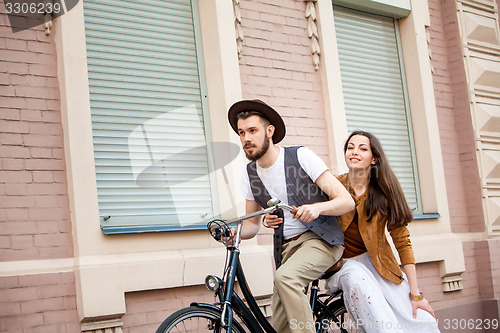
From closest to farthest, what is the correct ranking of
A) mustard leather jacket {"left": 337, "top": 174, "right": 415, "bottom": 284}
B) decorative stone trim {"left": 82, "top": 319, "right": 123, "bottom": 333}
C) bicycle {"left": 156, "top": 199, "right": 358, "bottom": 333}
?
bicycle {"left": 156, "top": 199, "right": 358, "bottom": 333}, mustard leather jacket {"left": 337, "top": 174, "right": 415, "bottom": 284}, decorative stone trim {"left": 82, "top": 319, "right": 123, "bottom": 333}

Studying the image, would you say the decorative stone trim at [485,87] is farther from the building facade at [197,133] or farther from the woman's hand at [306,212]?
the woman's hand at [306,212]

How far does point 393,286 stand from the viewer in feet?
15.8

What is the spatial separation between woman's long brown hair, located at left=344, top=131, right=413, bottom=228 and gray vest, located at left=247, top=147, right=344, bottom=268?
348 millimetres

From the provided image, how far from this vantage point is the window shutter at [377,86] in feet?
25.4

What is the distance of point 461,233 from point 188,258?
4058 millimetres

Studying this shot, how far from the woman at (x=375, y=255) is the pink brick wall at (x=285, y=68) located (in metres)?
1.68

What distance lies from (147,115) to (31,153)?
1.20 meters

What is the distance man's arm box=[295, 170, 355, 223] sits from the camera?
4.15 m

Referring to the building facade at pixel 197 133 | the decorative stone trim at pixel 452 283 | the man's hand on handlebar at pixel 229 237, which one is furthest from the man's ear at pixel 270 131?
the decorative stone trim at pixel 452 283

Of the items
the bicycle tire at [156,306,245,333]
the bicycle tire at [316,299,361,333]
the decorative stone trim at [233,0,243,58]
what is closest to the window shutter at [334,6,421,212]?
the decorative stone trim at [233,0,243,58]

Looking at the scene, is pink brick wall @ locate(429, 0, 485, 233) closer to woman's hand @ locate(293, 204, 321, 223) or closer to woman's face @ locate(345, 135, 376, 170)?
woman's face @ locate(345, 135, 376, 170)

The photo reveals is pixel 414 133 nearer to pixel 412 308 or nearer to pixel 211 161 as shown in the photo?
pixel 211 161

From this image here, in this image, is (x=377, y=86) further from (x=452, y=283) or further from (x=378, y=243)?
(x=378, y=243)

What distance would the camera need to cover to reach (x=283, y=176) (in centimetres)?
449
